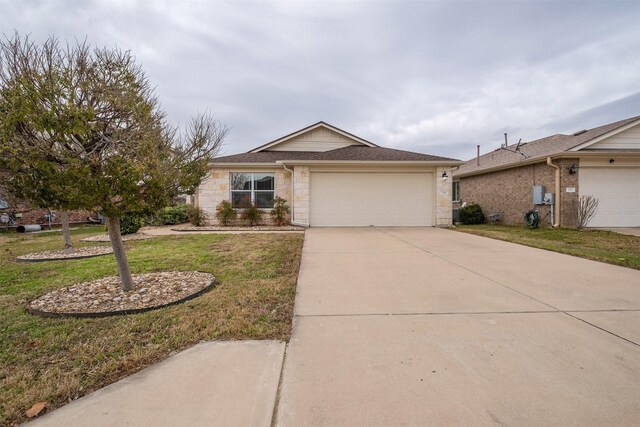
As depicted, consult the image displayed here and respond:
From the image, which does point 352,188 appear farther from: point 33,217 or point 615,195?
point 33,217

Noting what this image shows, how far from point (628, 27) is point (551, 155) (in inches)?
181

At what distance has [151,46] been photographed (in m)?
9.15

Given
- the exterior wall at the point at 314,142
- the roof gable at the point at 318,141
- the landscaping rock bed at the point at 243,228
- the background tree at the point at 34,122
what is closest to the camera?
the background tree at the point at 34,122

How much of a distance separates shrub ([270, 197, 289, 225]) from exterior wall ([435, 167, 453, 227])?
659cm

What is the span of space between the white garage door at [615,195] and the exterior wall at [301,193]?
37.8 feet

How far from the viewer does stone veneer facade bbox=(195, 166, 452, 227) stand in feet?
42.4

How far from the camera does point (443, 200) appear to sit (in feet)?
43.0

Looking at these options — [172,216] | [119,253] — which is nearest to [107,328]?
[119,253]

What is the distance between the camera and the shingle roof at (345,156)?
1295cm

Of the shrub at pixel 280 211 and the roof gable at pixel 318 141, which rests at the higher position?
the roof gable at pixel 318 141

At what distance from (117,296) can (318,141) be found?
13278 millimetres

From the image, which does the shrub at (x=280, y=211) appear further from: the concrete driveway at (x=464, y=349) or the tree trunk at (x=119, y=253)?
the tree trunk at (x=119, y=253)

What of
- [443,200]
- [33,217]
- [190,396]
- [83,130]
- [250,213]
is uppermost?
[83,130]

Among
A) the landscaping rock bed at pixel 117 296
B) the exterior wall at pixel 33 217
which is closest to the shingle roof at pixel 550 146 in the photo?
the landscaping rock bed at pixel 117 296
